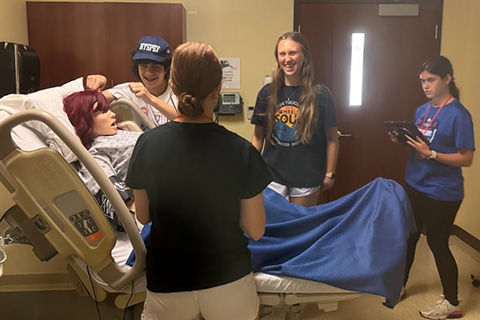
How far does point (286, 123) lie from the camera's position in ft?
7.57

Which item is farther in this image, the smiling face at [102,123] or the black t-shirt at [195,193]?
the smiling face at [102,123]

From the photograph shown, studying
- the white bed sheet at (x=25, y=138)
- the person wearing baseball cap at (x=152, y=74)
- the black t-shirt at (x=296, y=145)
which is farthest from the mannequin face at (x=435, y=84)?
the white bed sheet at (x=25, y=138)

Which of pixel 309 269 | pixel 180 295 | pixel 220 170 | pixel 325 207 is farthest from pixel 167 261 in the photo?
pixel 325 207

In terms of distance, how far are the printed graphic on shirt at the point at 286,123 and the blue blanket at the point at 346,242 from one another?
587mm

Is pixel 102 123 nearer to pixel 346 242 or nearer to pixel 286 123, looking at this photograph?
pixel 286 123

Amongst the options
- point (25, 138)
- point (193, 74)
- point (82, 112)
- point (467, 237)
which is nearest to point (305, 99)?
point (82, 112)

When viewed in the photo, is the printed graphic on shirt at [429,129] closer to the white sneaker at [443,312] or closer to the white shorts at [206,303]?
the white sneaker at [443,312]

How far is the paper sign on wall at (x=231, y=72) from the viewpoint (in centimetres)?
350

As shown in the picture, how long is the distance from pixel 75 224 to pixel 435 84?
1.91 metres

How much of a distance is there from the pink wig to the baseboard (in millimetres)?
2704

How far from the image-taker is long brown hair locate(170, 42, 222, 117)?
1.17 m

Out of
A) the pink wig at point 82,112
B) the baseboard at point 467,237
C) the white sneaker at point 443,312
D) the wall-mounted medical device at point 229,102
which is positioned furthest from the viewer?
the wall-mounted medical device at point 229,102

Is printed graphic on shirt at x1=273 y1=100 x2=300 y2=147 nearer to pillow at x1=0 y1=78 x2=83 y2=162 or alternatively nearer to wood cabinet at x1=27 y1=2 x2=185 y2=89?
pillow at x1=0 y1=78 x2=83 y2=162

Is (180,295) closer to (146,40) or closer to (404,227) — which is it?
(404,227)
